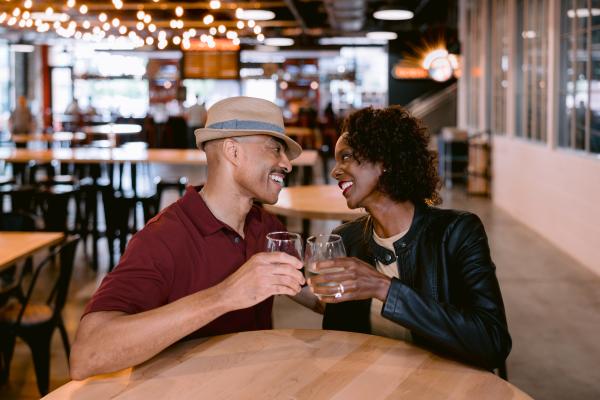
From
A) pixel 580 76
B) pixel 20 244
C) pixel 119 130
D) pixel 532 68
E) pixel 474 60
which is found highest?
pixel 474 60

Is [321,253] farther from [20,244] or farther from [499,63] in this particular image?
[499,63]

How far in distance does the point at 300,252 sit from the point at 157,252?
49cm

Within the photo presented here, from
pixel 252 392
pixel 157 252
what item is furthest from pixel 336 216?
pixel 252 392

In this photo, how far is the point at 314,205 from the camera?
4895 millimetres

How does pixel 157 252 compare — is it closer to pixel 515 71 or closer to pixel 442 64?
pixel 515 71

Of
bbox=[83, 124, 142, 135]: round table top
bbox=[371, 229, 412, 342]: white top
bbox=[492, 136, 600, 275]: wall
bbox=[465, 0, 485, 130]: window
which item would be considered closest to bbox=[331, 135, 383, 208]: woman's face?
bbox=[371, 229, 412, 342]: white top

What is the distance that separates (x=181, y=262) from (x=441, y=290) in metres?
0.73

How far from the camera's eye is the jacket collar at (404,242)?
2201mm

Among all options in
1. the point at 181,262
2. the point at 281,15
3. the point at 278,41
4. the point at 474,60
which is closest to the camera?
the point at 181,262

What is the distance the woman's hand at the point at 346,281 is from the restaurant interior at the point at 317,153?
0.18 meters

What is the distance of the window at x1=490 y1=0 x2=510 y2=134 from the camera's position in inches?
430

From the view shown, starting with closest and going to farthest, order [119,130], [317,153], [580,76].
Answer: [580,76] → [317,153] → [119,130]

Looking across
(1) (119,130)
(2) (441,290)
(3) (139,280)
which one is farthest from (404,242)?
(1) (119,130)

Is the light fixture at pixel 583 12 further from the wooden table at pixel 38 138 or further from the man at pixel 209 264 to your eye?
the wooden table at pixel 38 138
